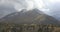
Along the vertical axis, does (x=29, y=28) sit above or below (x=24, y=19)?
below

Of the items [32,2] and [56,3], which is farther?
[32,2]

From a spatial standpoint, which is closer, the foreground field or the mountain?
the foreground field

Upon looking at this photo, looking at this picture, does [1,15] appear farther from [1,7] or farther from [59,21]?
[59,21]

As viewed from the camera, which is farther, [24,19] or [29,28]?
[24,19]

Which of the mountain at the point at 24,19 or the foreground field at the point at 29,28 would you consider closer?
the foreground field at the point at 29,28

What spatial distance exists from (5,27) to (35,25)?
2.43 metres

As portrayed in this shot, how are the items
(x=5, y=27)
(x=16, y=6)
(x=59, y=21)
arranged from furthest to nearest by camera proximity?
(x=16, y=6) → (x=5, y=27) → (x=59, y=21)

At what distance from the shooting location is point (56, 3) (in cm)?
1199

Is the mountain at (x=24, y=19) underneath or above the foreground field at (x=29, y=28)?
above

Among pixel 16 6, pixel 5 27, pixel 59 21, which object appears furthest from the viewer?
pixel 16 6

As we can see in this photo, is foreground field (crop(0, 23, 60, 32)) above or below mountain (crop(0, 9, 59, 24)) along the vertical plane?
below

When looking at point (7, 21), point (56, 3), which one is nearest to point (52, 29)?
→ point (56, 3)

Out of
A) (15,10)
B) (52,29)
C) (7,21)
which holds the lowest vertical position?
(52,29)

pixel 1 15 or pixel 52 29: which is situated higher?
pixel 1 15
